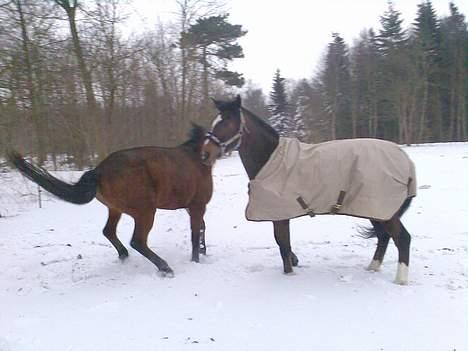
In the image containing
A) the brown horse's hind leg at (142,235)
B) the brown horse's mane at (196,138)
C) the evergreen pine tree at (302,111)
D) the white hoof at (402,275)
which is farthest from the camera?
the evergreen pine tree at (302,111)

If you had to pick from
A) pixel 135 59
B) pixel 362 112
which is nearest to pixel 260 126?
pixel 135 59

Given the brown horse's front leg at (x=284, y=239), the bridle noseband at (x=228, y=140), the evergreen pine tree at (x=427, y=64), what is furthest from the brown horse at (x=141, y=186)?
the evergreen pine tree at (x=427, y=64)

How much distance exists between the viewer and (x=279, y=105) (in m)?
47.1

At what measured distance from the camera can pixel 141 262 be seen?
16.6 ft

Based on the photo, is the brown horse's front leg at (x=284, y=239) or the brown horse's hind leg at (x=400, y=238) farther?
the brown horse's front leg at (x=284, y=239)

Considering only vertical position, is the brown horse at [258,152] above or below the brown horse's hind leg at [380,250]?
above

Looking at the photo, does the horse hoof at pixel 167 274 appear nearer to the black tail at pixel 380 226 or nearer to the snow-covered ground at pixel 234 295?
the snow-covered ground at pixel 234 295

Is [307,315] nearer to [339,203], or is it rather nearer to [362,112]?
[339,203]

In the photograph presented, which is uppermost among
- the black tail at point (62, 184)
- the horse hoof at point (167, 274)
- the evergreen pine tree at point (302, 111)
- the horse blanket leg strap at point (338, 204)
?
the evergreen pine tree at point (302, 111)

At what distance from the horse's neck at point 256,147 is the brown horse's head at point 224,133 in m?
0.15

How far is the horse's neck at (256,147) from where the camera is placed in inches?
185

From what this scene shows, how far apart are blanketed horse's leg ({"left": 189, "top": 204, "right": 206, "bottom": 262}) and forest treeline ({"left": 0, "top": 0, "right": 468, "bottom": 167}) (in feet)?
14.5

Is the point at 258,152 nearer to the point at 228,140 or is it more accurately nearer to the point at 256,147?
the point at 256,147

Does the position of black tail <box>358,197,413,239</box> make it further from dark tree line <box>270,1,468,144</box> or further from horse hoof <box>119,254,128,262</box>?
dark tree line <box>270,1,468,144</box>
